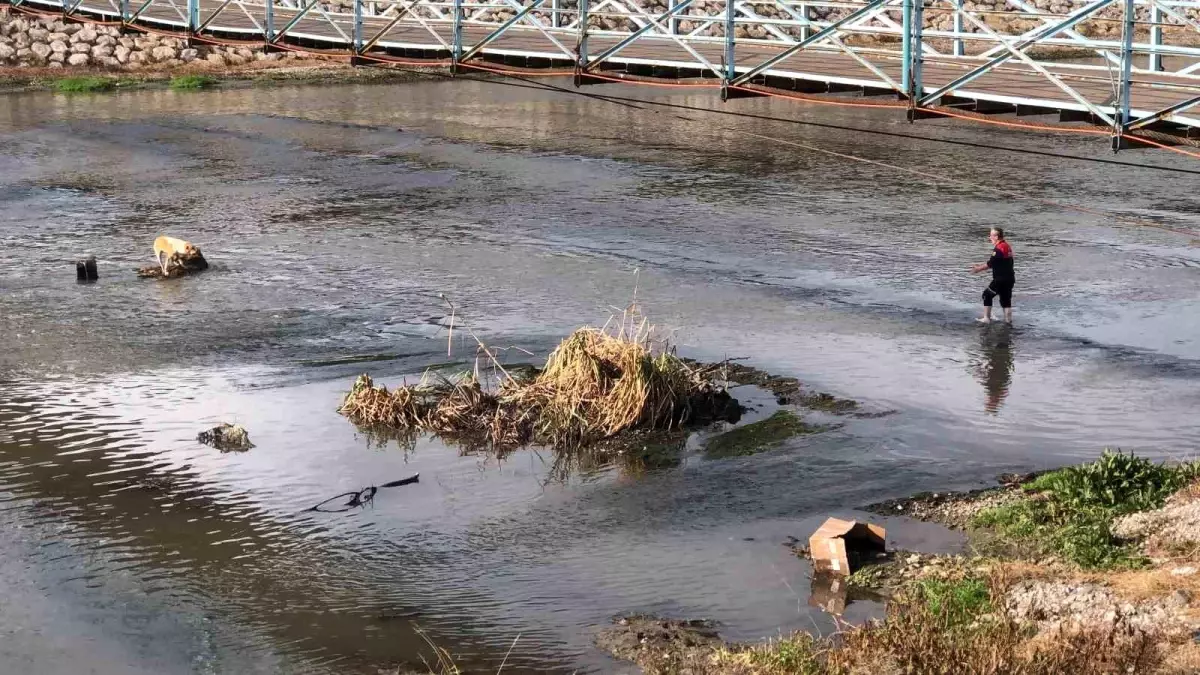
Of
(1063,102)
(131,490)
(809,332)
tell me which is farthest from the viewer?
(809,332)

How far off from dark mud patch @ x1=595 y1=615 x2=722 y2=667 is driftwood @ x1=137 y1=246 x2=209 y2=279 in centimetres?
1383

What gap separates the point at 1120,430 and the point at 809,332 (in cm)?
504

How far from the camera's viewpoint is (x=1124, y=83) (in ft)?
52.8

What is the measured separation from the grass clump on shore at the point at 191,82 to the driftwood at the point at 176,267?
2671 centimetres

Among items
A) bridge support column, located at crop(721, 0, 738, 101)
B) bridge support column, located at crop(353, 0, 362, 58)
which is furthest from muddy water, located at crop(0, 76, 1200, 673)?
bridge support column, located at crop(353, 0, 362, 58)

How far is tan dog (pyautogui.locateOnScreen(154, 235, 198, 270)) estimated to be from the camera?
23506 millimetres

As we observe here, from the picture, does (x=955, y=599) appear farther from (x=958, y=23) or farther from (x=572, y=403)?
(x=958, y=23)

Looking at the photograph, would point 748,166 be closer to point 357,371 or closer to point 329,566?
point 357,371

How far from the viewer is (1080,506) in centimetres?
1297

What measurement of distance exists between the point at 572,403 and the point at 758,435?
1907 millimetres

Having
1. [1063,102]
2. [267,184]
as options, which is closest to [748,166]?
[267,184]

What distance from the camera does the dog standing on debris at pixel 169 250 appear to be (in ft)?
77.1

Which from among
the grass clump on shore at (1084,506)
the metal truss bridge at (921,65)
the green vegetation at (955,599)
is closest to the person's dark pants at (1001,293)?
the metal truss bridge at (921,65)

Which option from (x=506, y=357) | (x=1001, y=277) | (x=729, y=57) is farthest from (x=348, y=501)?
(x=729, y=57)
